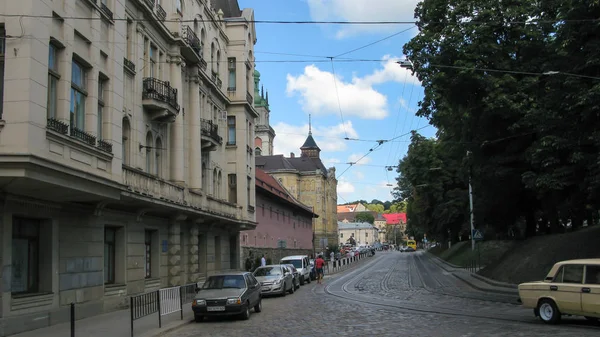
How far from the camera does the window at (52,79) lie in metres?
15.2

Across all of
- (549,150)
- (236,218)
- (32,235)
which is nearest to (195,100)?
(236,218)

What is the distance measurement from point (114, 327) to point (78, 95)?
7.03 m

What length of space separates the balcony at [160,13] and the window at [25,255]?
12.7 metres

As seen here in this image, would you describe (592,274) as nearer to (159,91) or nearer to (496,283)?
(496,283)

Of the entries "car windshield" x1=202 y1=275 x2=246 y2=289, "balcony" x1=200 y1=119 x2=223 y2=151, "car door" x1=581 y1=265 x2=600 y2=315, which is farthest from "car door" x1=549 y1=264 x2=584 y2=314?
"balcony" x1=200 y1=119 x2=223 y2=151

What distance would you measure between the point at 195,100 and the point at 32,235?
15.0m

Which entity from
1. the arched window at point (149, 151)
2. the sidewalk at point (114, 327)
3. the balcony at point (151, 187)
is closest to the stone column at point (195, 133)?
the balcony at point (151, 187)

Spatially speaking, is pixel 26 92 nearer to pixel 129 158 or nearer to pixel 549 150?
pixel 129 158

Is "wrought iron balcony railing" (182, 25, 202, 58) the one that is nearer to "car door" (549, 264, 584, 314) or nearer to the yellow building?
"car door" (549, 264, 584, 314)

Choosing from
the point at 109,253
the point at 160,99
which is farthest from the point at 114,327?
the point at 160,99

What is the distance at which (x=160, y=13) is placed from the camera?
26.0 m

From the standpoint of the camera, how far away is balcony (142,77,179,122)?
24.0 m

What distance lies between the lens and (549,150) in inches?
866

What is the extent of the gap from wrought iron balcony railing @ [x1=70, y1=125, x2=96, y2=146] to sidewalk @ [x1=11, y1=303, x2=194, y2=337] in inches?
209
